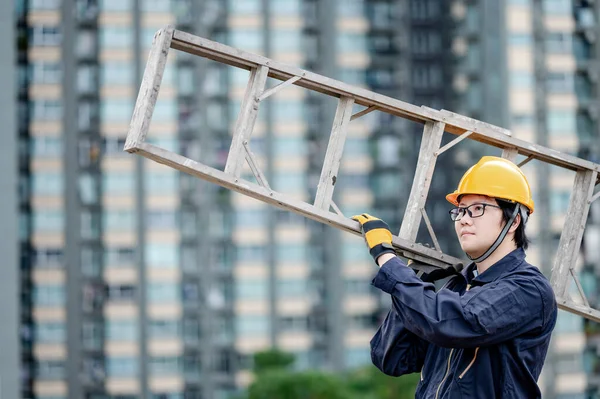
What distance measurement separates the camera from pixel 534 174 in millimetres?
48000

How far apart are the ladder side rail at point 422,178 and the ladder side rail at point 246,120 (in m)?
0.73

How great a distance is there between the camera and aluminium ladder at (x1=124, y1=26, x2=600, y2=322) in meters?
4.21

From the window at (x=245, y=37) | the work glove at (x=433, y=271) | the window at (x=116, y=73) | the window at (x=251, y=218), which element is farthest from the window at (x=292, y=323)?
the work glove at (x=433, y=271)

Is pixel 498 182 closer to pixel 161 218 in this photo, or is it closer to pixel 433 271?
pixel 433 271

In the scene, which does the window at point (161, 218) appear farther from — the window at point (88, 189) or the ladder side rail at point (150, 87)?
the ladder side rail at point (150, 87)

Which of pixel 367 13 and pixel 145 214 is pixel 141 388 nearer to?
pixel 145 214

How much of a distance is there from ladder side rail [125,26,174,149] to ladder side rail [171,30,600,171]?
47 mm

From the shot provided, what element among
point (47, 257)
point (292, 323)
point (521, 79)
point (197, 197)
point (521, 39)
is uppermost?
point (521, 39)

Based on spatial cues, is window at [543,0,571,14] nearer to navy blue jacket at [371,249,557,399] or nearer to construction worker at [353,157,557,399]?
construction worker at [353,157,557,399]

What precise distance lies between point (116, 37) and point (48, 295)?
13.4 m

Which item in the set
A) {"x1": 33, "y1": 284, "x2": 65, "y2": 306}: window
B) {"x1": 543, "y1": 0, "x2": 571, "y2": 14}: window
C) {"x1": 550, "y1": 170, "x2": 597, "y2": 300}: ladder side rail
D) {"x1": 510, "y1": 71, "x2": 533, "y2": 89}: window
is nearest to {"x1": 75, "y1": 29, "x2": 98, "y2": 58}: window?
{"x1": 33, "y1": 284, "x2": 65, "y2": 306}: window

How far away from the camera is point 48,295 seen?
174 feet

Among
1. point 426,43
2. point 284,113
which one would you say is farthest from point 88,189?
point 426,43

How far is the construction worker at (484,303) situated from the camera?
3.43 metres
